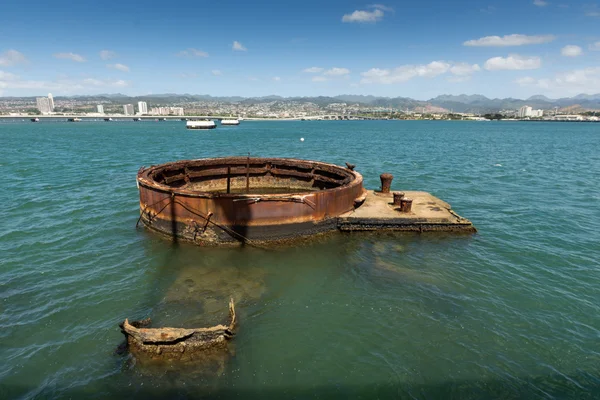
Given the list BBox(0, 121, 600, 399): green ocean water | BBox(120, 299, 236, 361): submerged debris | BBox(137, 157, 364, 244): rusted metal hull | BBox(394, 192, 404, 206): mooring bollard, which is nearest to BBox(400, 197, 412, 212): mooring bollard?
BBox(394, 192, 404, 206): mooring bollard

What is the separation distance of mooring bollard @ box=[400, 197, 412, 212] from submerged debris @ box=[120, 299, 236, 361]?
11349 millimetres

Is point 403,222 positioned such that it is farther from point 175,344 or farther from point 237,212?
point 175,344

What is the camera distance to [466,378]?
760cm

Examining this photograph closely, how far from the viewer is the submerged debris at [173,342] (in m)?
7.75

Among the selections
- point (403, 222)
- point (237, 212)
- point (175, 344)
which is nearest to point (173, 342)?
point (175, 344)

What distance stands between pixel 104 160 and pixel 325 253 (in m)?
39.0

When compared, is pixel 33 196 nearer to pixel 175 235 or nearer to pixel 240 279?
pixel 175 235

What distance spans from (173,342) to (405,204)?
12518 mm

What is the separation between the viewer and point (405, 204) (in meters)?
16.2

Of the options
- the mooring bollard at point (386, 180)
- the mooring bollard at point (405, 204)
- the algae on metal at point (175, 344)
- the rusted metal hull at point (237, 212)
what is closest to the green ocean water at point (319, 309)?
the algae on metal at point (175, 344)

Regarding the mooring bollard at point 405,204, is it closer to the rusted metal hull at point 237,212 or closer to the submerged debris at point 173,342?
the rusted metal hull at point 237,212

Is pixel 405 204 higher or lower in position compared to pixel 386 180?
lower

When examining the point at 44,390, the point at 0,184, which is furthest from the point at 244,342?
the point at 0,184

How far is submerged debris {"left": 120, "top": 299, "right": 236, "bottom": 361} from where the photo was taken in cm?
775
